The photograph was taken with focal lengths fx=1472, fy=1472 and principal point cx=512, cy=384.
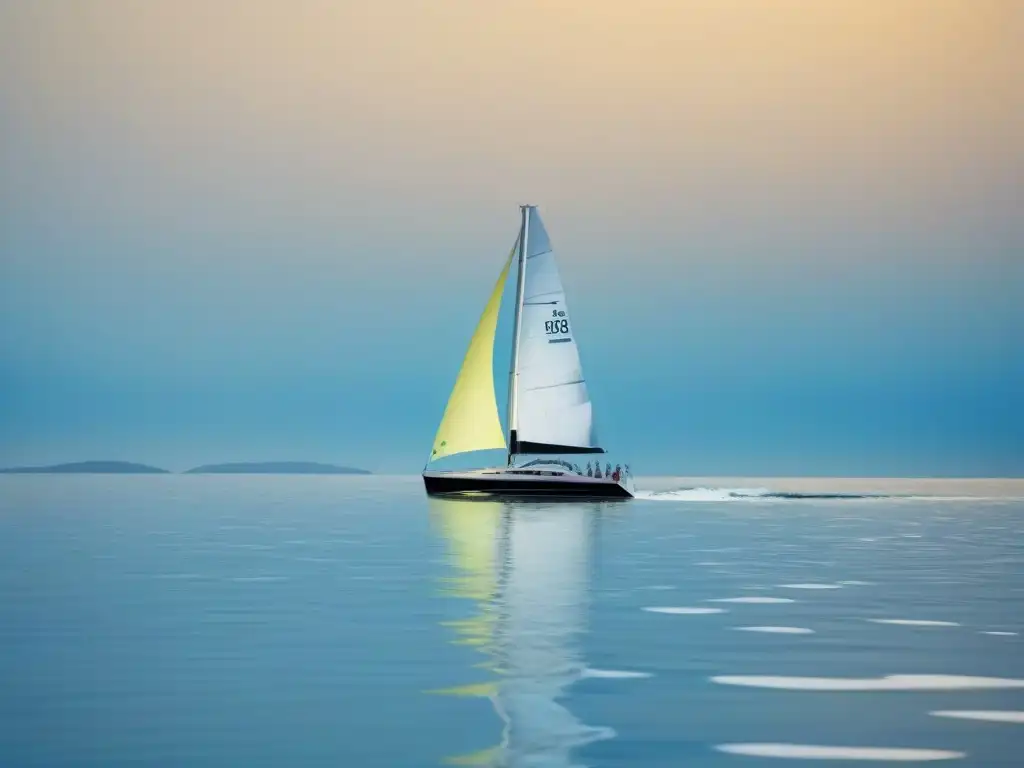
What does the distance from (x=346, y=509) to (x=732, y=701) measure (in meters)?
84.3

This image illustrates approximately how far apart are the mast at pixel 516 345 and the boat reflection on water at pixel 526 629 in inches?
1164

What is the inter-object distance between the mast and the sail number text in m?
1.76

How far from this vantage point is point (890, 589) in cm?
3616

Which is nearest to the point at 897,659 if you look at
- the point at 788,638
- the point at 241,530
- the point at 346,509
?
the point at 788,638

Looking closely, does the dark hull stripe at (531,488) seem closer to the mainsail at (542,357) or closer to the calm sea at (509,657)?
the mainsail at (542,357)

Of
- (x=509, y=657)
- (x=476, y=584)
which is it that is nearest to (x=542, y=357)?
(x=476, y=584)

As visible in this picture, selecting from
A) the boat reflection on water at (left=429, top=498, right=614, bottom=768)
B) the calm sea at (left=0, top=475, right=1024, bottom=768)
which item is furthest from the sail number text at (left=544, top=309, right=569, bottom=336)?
the calm sea at (left=0, top=475, right=1024, bottom=768)

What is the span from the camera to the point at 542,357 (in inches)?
3647

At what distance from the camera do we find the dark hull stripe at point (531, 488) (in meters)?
85.7

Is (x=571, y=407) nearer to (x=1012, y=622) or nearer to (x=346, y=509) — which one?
(x=346, y=509)

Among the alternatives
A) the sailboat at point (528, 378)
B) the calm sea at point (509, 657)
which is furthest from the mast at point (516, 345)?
the calm sea at point (509, 657)

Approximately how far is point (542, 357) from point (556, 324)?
2.28 m

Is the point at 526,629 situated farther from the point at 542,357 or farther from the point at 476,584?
the point at 542,357

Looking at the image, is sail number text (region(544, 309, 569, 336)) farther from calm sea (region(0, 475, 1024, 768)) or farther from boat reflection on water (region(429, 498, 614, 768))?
calm sea (region(0, 475, 1024, 768))
